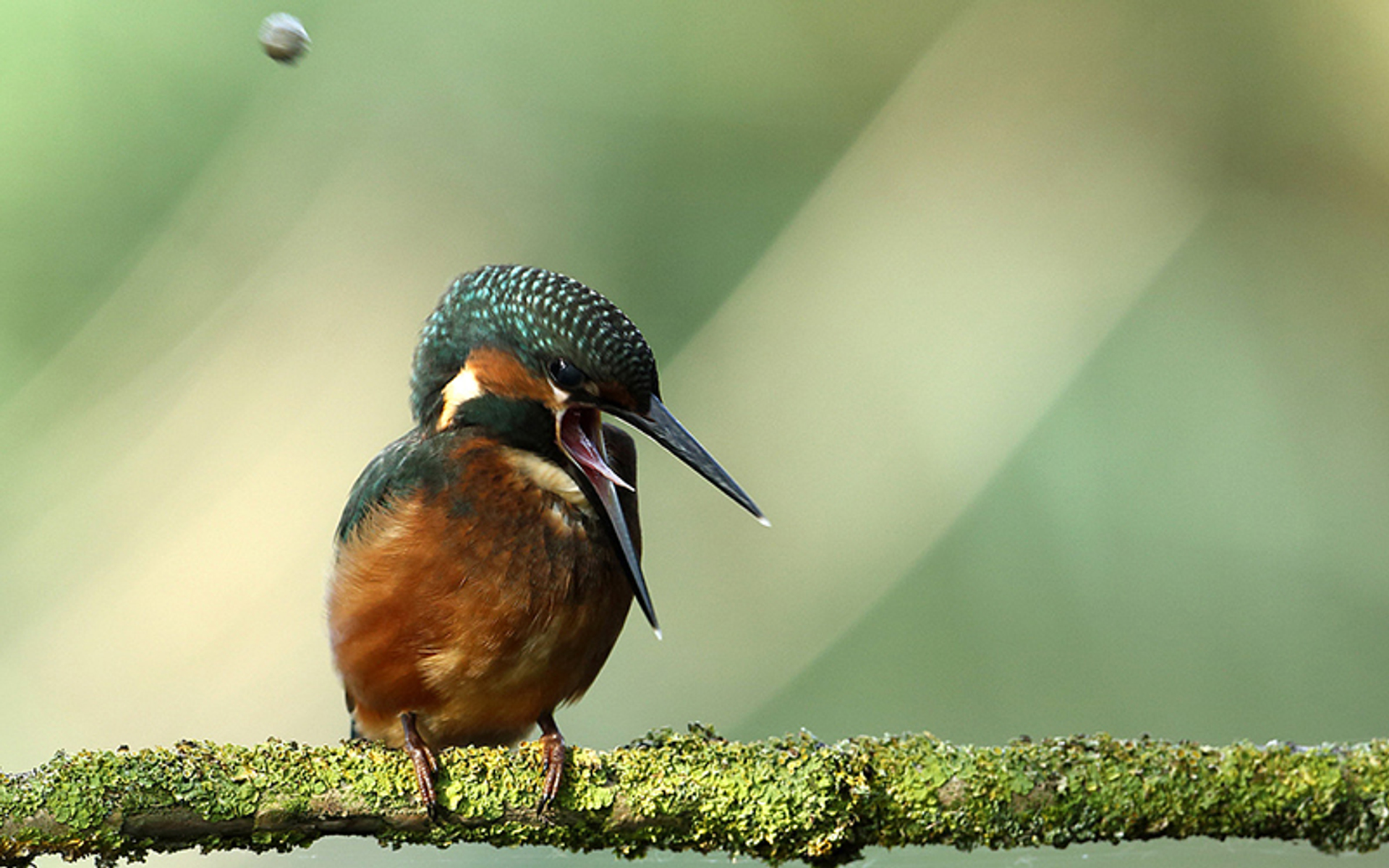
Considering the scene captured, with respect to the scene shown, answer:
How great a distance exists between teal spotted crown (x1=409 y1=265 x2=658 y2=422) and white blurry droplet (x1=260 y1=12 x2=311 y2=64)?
0.38m

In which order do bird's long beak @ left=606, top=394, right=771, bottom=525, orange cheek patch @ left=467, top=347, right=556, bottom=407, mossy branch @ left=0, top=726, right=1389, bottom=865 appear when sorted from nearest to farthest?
1. mossy branch @ left=0, top=726, right=1389, bottom=865
2. bird's long beak @ left=606, top=394, right=771, bottom=525
3. orange cheek patch @ left=467, top=347, right=556, bottom=407

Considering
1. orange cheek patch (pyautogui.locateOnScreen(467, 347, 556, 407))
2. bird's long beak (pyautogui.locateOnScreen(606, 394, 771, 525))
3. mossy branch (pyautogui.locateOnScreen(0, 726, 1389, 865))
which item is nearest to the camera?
mossy branch (pyautogui.locateOnScreen(0, 726, 1389, 865))

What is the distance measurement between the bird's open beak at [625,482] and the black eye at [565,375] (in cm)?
5

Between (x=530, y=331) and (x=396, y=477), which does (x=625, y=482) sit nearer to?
(x=530, y=331)

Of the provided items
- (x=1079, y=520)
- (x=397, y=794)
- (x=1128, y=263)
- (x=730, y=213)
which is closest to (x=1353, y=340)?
(x=1128, y=263)

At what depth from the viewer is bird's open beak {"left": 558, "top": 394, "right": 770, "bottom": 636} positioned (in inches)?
64.4

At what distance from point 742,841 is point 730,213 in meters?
2.55

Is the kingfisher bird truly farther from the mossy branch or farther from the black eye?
the mossy branch

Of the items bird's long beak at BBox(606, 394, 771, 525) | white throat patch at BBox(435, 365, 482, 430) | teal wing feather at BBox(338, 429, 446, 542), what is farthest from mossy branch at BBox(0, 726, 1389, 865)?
white throat patch at BBox(435, 365, 482, 430)

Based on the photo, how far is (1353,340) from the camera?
368cm

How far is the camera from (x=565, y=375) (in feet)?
5.57

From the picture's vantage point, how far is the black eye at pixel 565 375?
169cm

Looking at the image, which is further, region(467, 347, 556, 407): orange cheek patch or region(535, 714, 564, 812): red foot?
region(467, 347, 556, 407): orange cheek patch

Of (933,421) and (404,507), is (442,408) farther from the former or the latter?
(933,421)
